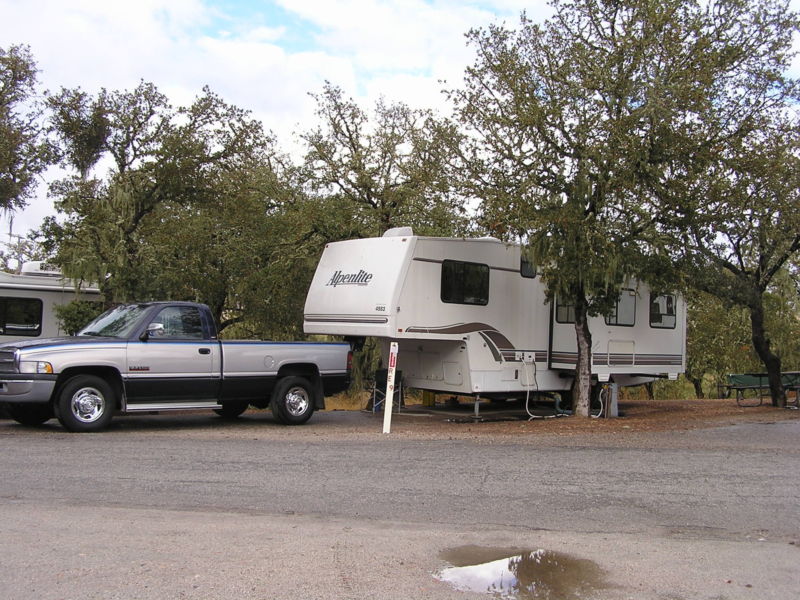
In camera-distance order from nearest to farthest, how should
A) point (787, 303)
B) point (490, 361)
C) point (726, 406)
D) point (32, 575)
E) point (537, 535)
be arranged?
point (32, 575) < point (537, 535) < point (490, 361) < point (726, 406) < point (787, 303)

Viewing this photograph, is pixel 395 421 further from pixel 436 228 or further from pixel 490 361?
pixel 436 228

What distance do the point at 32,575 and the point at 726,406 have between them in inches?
706

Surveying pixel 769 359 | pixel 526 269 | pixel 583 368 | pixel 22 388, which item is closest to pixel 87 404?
pixel 22 388

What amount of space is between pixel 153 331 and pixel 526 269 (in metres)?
7.36

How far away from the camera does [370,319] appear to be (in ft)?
44.7

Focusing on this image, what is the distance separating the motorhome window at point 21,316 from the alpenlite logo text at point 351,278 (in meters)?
6.64

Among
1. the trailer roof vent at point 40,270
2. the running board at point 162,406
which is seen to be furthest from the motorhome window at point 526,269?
the trailer roof vent at point 40,270

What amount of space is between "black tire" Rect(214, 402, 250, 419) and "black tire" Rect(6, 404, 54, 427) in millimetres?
2903

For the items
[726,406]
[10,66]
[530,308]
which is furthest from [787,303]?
[10,66]

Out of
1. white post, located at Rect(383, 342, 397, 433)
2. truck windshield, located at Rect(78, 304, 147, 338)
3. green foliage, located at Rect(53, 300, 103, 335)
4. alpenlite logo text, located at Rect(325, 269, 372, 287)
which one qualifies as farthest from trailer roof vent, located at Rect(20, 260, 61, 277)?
white post, located at Rect(383, 342, 397, 433)

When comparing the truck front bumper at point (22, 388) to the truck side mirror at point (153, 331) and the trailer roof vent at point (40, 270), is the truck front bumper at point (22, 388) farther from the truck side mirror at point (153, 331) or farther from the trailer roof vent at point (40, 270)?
the trailer roof vent at point (40, 270)

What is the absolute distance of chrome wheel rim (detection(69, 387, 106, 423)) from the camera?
11.0 m

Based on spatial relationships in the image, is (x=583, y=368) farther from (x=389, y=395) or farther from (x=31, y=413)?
(x=31, y=413)

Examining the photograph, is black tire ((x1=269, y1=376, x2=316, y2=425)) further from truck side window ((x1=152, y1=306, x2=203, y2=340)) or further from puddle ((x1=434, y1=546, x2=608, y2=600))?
puddle ((x1=434, y1=546, x2=608, y2=600))
